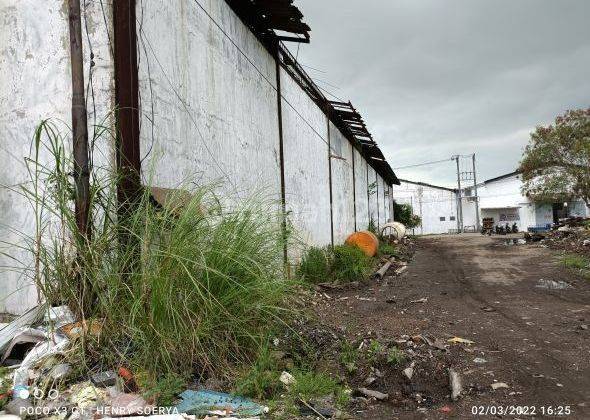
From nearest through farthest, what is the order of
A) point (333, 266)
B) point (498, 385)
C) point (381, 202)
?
point (498, 385), point (333, 266), point (381, 202)

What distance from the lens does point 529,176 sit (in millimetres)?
23469

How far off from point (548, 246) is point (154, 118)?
14960 mm

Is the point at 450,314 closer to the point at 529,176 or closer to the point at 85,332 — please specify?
the point at 85,332

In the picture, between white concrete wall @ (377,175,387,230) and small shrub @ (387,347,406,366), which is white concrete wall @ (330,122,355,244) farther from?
white concrete wall @ (377,175,387,230)

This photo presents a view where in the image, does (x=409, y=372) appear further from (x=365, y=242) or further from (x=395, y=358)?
(x=365, y=242)

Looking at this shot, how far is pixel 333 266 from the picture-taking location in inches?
354

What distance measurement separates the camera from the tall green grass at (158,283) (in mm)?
2732

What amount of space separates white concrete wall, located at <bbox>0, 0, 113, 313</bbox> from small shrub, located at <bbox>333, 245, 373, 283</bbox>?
5.76m

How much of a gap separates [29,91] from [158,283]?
226cm

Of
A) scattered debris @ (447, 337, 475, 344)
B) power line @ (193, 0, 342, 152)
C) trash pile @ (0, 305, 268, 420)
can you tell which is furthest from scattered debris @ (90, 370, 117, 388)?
power line @ (193, 0, 342, 152)

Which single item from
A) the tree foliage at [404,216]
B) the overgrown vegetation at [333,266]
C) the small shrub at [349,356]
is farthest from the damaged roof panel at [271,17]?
the tree foliage at [404,216]

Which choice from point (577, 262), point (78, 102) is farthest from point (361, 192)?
point (78, 102)

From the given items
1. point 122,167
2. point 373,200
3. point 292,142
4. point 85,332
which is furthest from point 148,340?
point 373,200

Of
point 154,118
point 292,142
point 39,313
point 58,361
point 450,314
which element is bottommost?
point 450,314
